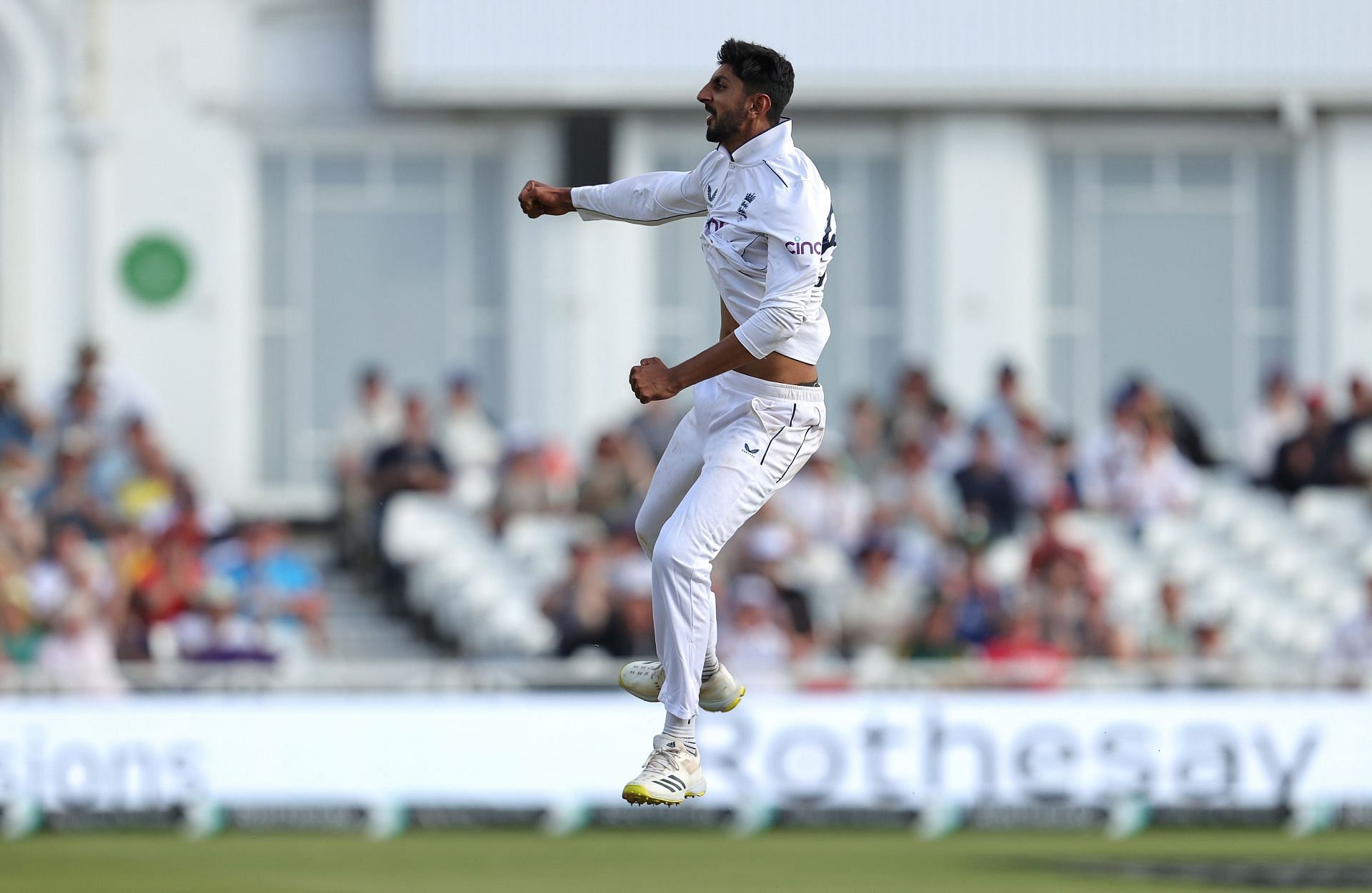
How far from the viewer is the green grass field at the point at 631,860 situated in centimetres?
1546

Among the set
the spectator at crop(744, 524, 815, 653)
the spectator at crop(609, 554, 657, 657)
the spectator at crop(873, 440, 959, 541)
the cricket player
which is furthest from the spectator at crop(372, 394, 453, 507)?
the cricket player

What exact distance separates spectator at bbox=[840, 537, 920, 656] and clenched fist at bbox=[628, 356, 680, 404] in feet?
33.1

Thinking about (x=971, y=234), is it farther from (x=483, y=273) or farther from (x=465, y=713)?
(x=465, y=713)

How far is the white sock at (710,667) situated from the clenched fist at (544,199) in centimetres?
199

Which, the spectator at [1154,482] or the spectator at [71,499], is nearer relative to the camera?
the spectator at [71,499]

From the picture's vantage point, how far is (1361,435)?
22125mm

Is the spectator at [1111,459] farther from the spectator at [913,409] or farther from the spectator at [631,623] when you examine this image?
the spectator at [631,623]

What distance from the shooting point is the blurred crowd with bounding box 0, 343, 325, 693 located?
1881 cm

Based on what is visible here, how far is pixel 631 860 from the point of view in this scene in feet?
55.6

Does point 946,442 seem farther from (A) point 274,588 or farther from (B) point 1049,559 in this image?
(A) point 274,588

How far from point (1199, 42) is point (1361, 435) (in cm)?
467

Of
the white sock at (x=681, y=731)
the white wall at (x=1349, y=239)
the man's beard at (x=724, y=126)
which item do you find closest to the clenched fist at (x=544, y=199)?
the man's beard at (x=724, y=126)

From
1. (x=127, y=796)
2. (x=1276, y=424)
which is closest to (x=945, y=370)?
(x=1276, y=424)

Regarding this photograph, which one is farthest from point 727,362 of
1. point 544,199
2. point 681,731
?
point 681,731
